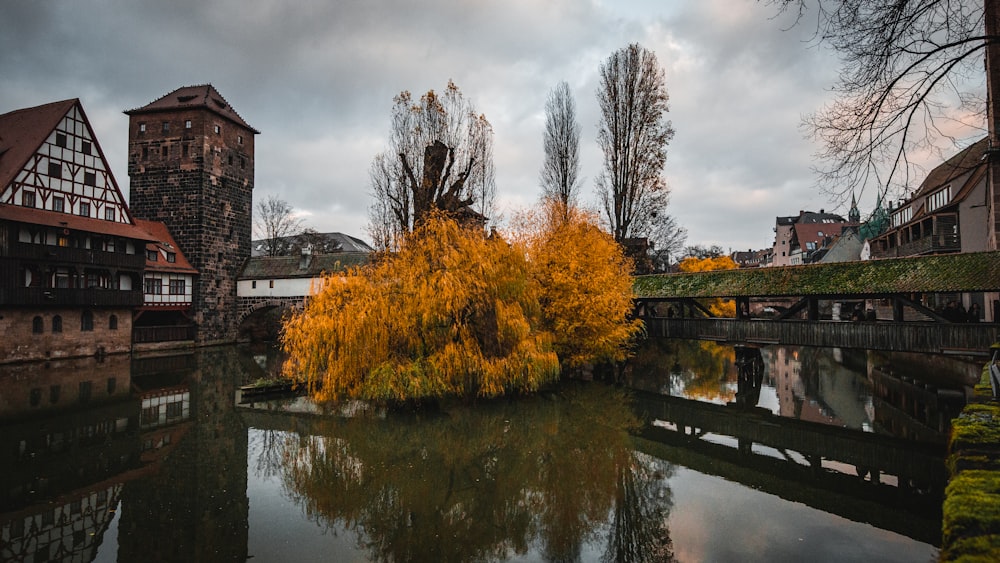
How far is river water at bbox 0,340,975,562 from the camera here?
6129 millimetres

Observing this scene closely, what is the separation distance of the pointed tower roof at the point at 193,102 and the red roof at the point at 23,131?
6.25 m

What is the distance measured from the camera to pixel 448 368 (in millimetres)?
12180

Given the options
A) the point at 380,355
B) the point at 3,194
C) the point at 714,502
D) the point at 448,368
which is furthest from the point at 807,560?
the point at 3,194

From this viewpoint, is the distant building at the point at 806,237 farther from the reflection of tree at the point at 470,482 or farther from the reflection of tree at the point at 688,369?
the reflection of tree at the point at 470,482

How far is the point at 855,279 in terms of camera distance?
48.6ft

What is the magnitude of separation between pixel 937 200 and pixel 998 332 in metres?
17.8

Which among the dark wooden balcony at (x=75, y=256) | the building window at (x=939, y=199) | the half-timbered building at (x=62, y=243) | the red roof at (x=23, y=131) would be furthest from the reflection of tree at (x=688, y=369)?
the red roof at (x=23, y=131)

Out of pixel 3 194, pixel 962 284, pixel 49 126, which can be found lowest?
pixel 962 284

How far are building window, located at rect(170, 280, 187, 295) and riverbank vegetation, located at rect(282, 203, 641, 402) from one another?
2032 cm

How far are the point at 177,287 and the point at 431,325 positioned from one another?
75.6 feet

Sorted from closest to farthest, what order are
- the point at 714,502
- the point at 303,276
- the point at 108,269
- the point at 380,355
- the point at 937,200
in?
the point at 714,502 → the point at 380,355 → the point at 108,269 → the point at 937,200 → the point at 303,276

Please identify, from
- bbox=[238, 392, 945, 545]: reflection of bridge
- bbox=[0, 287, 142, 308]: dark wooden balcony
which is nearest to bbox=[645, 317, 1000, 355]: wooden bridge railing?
bbox=[238, 392, 945, 545]: reflection of bridge

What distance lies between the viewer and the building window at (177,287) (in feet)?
94.3

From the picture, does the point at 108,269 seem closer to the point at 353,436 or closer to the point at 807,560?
the point at 353,436
